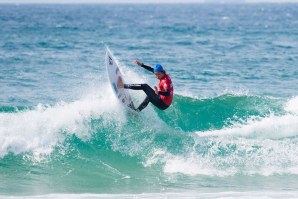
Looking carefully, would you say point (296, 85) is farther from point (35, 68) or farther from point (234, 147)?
A: point (35, 68)

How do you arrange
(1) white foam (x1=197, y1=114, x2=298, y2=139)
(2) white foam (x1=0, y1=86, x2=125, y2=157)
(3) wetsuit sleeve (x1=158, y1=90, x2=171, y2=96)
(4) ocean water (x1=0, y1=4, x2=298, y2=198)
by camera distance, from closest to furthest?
(4) ocean water (x1=0, y1=4, x2=298, y2=198) → (3) wetsuit sleeve (x1=158, y1=90, x2=171, y2=96) → (2) white foam (x1=0, y1=86, x2=125, y2=157) → (1) white foam (x1=197, y1=114, x2=298, y2=139)

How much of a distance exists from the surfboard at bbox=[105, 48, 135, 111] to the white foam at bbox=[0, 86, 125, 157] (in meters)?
0.32

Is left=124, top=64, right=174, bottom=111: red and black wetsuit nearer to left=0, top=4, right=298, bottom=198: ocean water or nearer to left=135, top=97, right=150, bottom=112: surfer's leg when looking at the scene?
left=135, top=97, right=150, bottom=112: surfer's leg

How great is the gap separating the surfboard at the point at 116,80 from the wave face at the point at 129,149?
0.96ft

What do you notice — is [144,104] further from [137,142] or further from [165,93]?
[137,142]

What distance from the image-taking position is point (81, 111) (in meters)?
13.4

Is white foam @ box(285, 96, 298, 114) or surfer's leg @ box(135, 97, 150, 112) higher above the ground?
white foam @ box(285, 96, 298, 114)

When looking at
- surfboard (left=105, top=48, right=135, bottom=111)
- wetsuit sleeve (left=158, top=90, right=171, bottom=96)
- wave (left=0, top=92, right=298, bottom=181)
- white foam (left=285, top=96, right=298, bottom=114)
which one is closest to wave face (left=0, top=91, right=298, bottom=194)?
wave (left=0, top=92, right=298, bottom=181)

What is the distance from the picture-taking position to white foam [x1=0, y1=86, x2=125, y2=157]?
12281mm

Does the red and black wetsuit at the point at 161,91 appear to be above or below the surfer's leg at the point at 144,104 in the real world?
above

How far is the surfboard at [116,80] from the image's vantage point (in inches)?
488

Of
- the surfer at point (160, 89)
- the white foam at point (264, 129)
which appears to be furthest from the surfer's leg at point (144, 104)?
the white foam at point (264, 129)

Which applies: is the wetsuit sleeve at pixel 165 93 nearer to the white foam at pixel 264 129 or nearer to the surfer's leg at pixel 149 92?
the surfer's leg at pixel 149 92

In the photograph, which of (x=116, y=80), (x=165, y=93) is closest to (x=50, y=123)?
(x=116, y=80)
